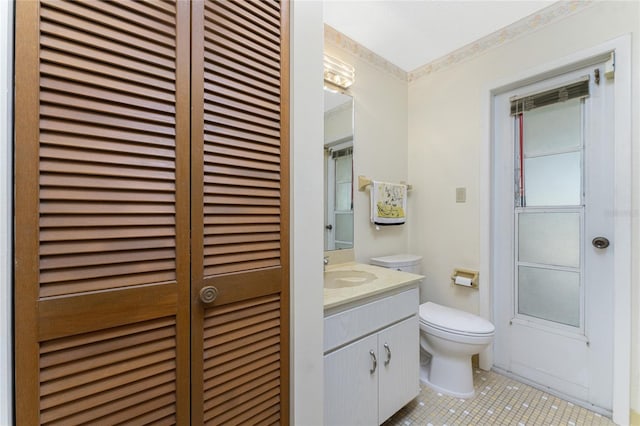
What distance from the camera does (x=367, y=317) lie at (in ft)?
4.07

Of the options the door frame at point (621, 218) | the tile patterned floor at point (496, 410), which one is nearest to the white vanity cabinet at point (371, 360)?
the tile patterned floor at point (496, 410)

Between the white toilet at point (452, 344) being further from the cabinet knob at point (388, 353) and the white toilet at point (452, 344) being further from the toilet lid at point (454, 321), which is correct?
the cabinet knob at point (388, 353)

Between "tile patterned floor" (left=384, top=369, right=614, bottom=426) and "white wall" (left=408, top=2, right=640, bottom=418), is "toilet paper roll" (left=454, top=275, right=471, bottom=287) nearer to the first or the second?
"white wall" (left=408, top=2, right=640, bottom=418)

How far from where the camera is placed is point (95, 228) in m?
0.56

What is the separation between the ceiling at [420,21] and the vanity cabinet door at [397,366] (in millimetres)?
1879

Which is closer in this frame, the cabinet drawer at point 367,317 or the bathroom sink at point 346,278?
the cabinet drawer at point 367,317

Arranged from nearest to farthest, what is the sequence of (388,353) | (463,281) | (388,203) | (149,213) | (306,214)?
1. (149,213)
2. (306,214)
3. (388,353)
4. (463,281)
5. (388,203)

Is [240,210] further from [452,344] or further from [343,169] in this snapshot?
[452,344]

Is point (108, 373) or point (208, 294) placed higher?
point (208, 294)

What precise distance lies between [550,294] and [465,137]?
1.24 meters

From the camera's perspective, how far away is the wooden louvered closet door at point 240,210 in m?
0.67

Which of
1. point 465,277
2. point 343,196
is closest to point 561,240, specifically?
point 465,277

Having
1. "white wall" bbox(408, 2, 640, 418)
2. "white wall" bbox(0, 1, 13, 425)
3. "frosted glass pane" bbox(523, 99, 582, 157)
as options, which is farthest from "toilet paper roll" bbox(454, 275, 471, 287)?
"white wall" bbox(0, 1, 13, 425)

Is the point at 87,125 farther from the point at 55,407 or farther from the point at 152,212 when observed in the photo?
the point at 55,407
